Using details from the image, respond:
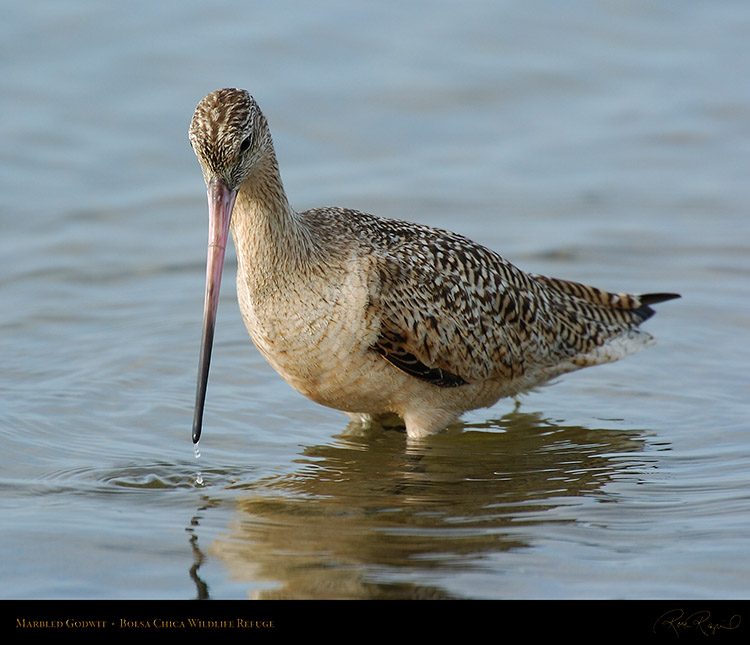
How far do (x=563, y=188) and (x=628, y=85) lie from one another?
8.70ft

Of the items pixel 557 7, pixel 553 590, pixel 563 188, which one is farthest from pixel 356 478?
Answer: pixel 557 7

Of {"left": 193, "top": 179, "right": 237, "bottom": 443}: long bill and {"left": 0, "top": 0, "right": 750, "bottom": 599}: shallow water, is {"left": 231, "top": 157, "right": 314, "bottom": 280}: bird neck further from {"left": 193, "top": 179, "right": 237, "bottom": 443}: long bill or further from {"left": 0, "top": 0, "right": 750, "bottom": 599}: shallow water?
{"left": 0, "top": 0, "right": 750, "bottom": 599}: shallow water

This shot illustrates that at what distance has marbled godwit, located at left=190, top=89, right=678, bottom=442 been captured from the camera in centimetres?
656

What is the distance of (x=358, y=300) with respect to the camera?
7.11 metres

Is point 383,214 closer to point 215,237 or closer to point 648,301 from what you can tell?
point 648,301

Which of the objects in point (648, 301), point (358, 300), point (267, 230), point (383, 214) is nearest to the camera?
point (267, 230)

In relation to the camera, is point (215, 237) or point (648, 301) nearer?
point (215, 237)
